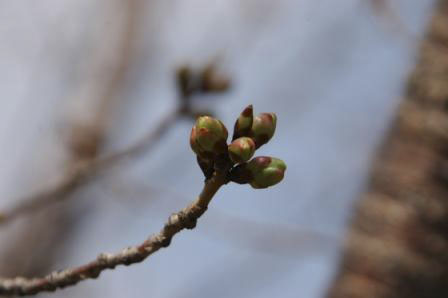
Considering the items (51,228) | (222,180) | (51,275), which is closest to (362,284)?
(51,275)

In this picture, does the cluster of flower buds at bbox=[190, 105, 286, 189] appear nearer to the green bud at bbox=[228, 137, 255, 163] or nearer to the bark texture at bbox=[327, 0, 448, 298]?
the green bud at bbox=[228, 137, 255, 163]

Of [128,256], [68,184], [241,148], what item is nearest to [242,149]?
[241,148]

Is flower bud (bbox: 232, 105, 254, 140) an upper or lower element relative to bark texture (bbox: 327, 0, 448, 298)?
lower

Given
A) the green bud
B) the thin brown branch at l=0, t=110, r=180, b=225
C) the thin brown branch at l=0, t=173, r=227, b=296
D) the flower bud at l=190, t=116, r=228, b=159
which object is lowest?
the thin brown branch at l=0, t=173, r=227, b=296

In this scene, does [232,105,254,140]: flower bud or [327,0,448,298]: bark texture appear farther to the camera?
[327,0,448,298]: bark texture

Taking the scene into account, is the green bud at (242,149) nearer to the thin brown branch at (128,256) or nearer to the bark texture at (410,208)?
the thin brown branch at (128,256)

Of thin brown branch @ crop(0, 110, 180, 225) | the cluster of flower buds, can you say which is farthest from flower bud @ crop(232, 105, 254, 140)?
thin brown branch @ crop(0, 110, 180, 225)

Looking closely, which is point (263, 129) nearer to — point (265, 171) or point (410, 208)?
point (265, 171)

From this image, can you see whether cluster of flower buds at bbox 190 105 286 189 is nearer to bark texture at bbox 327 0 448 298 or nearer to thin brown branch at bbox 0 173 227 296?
thin brown branch at bbox 0 173 227 296
